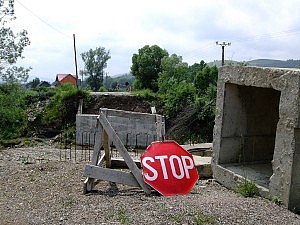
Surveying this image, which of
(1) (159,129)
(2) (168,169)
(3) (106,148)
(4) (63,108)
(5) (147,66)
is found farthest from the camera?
(5) (147,66)

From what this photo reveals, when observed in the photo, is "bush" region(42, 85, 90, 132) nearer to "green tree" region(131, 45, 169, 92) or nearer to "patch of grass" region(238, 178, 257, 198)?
"green tree" region(131, 45, 169, 92)

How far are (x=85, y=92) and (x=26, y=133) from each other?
14.0 ft

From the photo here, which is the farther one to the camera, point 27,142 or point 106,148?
point 27,142

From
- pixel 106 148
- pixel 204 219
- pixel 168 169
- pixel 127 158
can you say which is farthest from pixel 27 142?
pixel 204 219

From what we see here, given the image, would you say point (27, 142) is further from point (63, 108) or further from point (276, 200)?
point (276, 200)

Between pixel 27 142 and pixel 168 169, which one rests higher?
pixel 168 169

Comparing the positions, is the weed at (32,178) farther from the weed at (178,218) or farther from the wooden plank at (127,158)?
the weed at (178,218)

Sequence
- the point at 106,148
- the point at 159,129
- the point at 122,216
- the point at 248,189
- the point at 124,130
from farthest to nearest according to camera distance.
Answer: the point at 124,130 < the point at 106,148 < the point at 159,129 < the point at 248,189 < the point at 122,216

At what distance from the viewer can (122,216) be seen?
598cm

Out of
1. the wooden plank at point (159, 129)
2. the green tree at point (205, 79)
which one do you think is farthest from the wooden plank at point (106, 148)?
the green tree at point (205, 79)

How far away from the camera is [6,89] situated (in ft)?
53.8

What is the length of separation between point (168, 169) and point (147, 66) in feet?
102

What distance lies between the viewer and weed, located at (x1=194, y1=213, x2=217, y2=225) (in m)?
5.71

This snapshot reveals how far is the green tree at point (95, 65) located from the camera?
224ft
